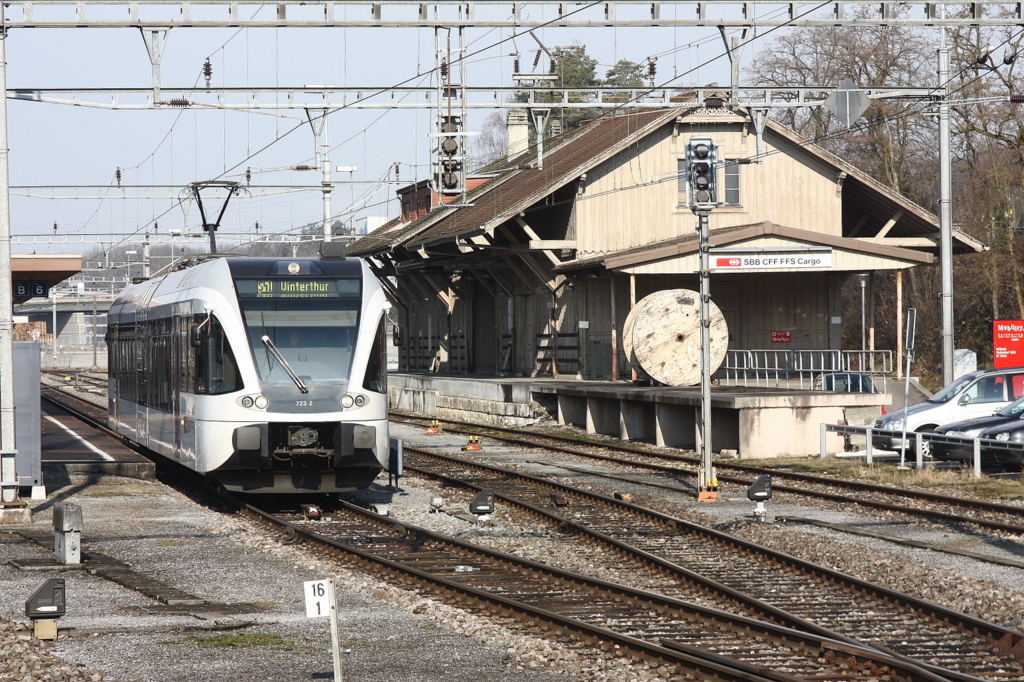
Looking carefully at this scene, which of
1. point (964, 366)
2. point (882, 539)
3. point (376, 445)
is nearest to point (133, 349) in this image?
point (376, 445)

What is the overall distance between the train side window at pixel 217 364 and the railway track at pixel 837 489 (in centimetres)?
794

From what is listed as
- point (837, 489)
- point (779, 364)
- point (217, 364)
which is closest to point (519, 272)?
point (779, 364)

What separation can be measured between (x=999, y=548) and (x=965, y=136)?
36.5 meters

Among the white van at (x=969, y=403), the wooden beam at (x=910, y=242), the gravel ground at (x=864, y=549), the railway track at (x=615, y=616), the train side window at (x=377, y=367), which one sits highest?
the wooden beam at (x=910, y=242)

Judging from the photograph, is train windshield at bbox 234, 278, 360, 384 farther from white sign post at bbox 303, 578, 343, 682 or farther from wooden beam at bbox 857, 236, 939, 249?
wooden beam at bbox 857, 236, 939, 249

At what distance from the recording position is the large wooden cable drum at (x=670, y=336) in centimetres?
2762

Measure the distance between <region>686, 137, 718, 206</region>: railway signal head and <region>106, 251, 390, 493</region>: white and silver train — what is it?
4.42 m

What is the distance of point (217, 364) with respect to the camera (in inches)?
601

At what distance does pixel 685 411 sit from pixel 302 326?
41.9ft

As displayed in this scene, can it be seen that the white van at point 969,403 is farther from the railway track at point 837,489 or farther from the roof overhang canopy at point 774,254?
the roof overhang canopy at point 774,254

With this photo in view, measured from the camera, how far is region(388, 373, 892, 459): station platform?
23.3m

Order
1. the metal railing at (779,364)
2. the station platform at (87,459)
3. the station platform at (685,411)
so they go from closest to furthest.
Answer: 1. the station platform at (87,459)
2. the station platform at (685,411)
3. the metal railing at (779,364)

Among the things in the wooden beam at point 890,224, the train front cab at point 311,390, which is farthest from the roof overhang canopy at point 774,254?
the train front cab at point 311,390

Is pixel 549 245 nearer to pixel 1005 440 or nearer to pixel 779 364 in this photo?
pixel 779 364
